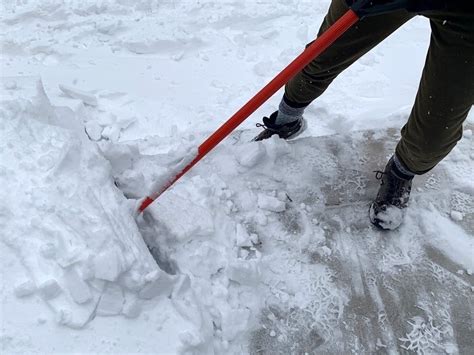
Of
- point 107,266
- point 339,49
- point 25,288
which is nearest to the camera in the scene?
point 25,288

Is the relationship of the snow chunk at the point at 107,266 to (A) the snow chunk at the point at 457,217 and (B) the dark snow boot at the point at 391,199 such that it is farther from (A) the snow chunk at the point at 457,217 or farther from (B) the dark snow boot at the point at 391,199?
(A) the snow chunk at the point at 457,217

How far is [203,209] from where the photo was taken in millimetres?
1861

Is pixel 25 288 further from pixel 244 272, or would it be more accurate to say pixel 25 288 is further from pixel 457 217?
pixel 457 217

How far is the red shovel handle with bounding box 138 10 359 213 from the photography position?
1.52 m

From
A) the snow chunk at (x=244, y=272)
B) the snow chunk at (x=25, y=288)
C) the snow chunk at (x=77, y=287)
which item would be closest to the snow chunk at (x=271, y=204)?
the snow chunk at (x=244, y=272)

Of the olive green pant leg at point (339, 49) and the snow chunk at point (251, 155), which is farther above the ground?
the olive green pant leg at point (339, 49)

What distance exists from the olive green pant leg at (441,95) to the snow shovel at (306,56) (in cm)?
19

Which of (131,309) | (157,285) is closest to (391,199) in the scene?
(157,285)

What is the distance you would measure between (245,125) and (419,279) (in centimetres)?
117

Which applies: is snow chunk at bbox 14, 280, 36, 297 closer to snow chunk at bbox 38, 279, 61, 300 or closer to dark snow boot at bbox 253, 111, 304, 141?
snow chunk at bbox 38, 279, 61, 300

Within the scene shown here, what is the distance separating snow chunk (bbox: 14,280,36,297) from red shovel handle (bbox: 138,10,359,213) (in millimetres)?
572

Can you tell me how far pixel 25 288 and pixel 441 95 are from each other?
4.66 feet

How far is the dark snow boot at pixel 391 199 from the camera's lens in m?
2.00

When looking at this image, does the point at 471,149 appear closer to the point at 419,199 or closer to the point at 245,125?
the point at 419,199
